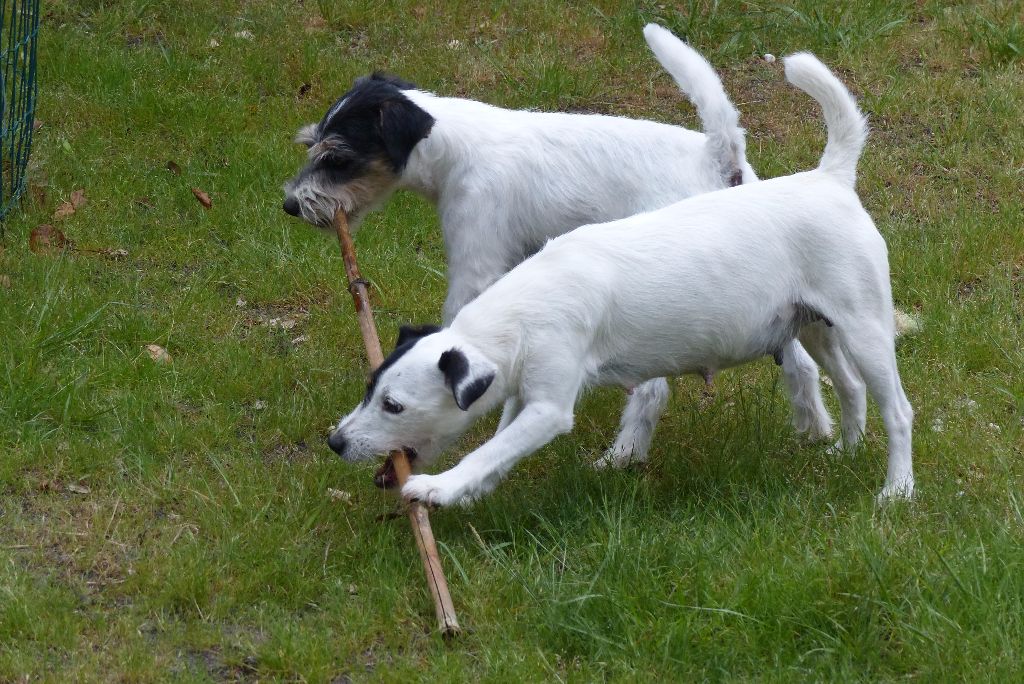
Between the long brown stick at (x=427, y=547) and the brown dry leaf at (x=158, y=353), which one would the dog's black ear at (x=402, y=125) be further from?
the brown dry leaf at (x=158, y=353)

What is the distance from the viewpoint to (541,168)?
18.6 feet

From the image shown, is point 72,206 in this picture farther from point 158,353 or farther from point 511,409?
point 511,409

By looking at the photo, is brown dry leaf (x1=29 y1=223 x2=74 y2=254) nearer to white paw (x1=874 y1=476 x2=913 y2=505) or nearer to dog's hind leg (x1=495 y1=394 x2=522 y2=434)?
dog's hind leg (x1=495 y1=394 x2=522 y2=434)

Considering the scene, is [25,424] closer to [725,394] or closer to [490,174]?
[490,174]

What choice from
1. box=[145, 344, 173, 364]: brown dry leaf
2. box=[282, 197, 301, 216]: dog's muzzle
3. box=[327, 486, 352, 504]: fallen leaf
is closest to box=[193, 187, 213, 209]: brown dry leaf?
box=[145, 344, 173, 364]: brown dry leaf

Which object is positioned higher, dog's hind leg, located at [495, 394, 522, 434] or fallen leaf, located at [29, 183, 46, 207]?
dog's hind leg, located at [495, 394, 522, 434]

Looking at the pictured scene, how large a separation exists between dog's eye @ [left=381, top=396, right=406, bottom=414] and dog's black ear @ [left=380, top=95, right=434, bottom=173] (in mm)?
1547

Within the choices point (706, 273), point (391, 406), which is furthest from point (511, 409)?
point (706, 273)

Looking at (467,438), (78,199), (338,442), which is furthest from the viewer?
(78,199)

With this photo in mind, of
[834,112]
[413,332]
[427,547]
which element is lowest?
[427,547]

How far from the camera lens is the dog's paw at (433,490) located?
4.39 m

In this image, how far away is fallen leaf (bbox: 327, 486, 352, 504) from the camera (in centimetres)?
512

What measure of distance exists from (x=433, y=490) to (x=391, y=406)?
380 mm

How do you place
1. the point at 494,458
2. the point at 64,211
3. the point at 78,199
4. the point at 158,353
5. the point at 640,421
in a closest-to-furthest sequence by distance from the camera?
1. the point at 494,458
2. the point at 640,421
3. the point at 158,353
4. the point at 64,211
5. the point at 78,199
